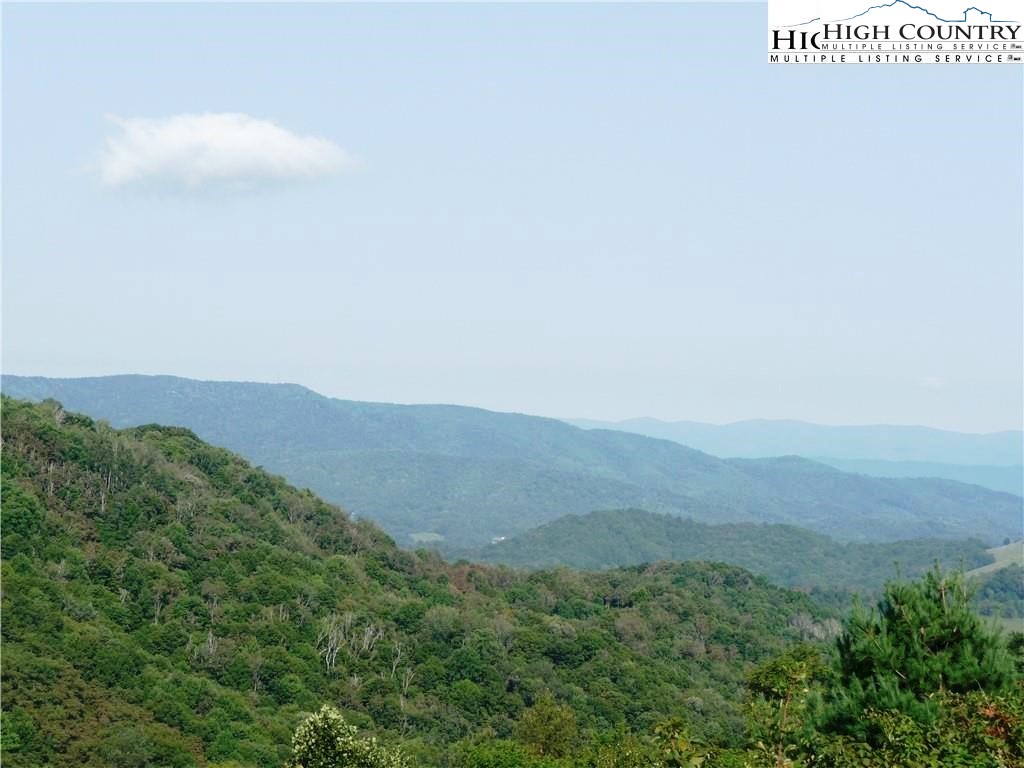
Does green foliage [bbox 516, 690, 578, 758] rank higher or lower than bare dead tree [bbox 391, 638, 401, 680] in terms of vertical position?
higher

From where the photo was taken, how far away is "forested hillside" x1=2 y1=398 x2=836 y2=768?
63.8 m

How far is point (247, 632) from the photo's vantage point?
85812mm

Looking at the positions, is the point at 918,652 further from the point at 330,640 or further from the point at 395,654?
the point at 395,654

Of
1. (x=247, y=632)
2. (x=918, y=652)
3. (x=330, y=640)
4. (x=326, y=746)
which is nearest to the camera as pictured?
(x=918, y=652)

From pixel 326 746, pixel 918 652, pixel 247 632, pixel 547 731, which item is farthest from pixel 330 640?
pixel 918 652

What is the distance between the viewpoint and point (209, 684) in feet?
236

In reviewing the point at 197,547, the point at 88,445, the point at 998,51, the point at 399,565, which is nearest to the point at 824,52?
the point at 998,51

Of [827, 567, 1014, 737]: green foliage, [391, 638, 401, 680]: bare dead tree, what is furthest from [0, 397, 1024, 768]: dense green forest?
[391, 638, 401, 680]: bare dead tree

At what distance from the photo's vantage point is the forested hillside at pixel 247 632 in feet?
209

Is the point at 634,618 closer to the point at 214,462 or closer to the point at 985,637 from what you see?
the point at 214,462

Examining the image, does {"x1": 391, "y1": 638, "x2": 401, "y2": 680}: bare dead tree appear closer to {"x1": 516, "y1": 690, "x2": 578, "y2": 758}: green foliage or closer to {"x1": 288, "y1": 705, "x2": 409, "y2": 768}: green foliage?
{"x1": 516, "y1": 690, "x2": 578, "y2": 758}: green foliage

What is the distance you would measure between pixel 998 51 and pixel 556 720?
47.2 meters

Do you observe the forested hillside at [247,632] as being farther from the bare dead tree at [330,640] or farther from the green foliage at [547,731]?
the green foliage at [547,731]

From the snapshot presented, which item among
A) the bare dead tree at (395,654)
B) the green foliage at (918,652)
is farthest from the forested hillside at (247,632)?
the green foliage at (918,652)
